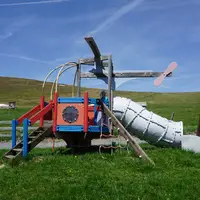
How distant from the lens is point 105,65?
41.2 ft

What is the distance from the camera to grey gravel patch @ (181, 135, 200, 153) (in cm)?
1135

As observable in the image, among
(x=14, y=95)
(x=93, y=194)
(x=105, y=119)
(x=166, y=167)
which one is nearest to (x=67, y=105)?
(x=105, y=119)

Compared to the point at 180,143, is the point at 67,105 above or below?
above

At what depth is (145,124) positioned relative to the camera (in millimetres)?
12352

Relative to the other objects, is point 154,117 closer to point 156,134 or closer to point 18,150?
point 156,134

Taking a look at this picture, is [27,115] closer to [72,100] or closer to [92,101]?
[72,100]

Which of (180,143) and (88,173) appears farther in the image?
(180,143)

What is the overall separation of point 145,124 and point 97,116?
1.71 meters

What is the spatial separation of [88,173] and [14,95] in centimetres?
10874

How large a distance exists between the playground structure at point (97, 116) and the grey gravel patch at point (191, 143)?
60 centimetres

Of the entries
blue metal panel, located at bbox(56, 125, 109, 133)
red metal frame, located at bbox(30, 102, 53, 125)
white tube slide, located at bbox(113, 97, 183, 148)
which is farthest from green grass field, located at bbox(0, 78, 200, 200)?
white tube slide, located at bbox(113, 97, 183, 148)

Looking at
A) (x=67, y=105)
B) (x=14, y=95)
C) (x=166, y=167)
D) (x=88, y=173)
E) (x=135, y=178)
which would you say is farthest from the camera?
(x=14, y=95)

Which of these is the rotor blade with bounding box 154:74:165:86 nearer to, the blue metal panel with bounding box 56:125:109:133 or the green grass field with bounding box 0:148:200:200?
the blue metal panel with bounding box 56:125:109:133

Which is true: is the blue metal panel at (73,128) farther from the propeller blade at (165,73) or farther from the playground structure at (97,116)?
the propeller blade at (165,73)
